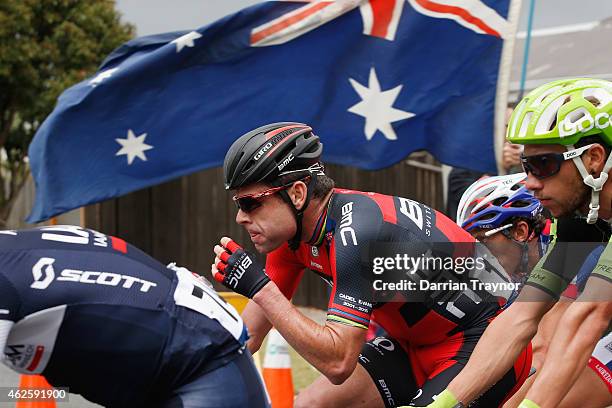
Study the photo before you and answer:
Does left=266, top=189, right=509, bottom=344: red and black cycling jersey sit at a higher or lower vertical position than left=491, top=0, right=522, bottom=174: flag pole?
lower

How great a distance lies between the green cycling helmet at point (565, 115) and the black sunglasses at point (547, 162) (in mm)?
46

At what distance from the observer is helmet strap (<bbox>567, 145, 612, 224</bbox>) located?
3.76 metres

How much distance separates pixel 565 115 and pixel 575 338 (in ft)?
2.97

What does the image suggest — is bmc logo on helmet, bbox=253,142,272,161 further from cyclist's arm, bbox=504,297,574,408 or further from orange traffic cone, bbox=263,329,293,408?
orange traffic cone, bbox=263,329,293,408

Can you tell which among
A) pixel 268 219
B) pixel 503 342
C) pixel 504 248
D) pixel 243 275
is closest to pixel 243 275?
pixel 243 275

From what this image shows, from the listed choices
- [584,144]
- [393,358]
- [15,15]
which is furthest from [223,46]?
[15,15]

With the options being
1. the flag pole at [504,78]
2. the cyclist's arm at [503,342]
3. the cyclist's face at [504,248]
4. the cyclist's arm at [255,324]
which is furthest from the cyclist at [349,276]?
the flag pole at [504,78]

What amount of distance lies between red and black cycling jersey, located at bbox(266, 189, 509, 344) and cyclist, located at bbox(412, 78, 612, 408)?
0.31m

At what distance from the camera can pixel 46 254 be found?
10.2 feet

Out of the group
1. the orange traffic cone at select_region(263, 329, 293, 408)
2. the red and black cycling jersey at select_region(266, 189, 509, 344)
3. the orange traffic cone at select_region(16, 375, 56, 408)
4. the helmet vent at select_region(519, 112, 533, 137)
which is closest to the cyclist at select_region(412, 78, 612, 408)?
the helmet vent at select_region(519, 112, 533, 137)

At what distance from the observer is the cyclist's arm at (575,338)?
3.47m

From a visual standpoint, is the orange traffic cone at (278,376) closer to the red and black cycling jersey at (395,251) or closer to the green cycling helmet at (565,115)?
the red and black cycling jersey at (395,251)

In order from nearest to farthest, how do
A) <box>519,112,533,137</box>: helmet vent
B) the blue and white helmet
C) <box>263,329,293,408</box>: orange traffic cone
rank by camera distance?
<box>519,112,533,137</box>: helmet vent → the blue and white helmet → <box>263,329,293,408</box>: orange traffic cone

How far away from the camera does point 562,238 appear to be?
4.05 meters
